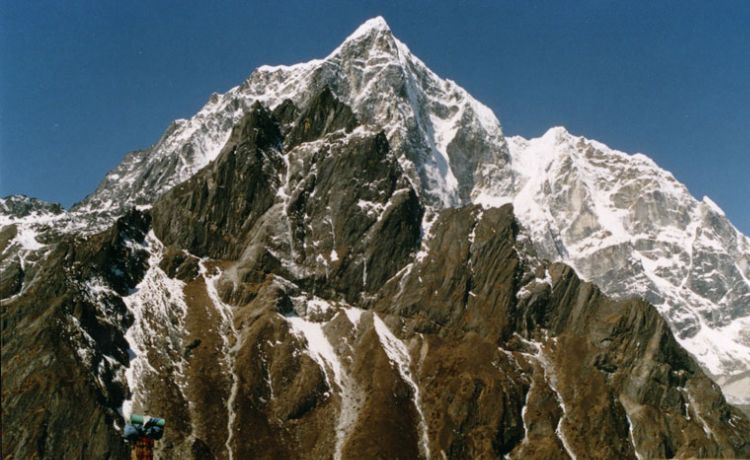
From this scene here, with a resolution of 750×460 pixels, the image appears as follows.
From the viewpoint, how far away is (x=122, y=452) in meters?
188

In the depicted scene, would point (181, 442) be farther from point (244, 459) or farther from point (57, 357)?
point (57, 357)

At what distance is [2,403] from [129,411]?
27.9 meters

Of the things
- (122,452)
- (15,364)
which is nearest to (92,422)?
(122,452)

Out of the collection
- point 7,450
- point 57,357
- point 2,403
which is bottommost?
point 7,450

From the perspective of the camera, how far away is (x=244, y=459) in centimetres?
19762

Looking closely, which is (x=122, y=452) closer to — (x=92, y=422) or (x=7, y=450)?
(x=92, y=422)

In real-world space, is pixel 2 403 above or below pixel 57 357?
below

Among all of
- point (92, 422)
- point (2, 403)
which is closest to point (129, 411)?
point (92, 422)

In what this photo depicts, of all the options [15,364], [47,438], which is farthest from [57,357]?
[47,438]

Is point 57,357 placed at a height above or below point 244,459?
above

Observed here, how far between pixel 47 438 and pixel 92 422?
1004cm

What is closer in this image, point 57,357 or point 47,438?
point 47,438

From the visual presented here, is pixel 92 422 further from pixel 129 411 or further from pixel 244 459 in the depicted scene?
pixel 244 459

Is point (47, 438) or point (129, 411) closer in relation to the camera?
point (47, 438)
